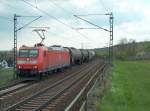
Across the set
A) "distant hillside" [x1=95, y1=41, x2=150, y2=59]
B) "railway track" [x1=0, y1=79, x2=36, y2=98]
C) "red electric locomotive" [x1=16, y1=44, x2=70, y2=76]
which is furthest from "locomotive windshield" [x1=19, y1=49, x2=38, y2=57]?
"distant hillside" [x1=95, y1=41, x2=150, y2=59]

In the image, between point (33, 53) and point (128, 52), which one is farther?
point (128, 52)

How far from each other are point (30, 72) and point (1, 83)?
4.30m

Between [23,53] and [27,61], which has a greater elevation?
[23,53]

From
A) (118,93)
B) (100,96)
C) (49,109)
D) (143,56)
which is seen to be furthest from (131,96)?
(143,56)

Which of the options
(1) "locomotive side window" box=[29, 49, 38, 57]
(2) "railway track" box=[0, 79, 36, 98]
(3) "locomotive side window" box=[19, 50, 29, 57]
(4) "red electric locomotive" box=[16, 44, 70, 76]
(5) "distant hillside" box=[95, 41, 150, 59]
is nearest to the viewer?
(2) "railway track" box=[0, 79, 36, 98]

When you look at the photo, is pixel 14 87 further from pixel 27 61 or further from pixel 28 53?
pixel 28 53

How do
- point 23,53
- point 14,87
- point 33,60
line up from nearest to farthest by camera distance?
point 14,87 → point 33,60 → point 23,53

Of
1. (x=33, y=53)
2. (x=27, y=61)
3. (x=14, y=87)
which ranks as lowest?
(x=14, y=87)

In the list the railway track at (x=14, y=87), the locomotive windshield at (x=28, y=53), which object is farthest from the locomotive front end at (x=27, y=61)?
the railway track at (x=14, y=87)

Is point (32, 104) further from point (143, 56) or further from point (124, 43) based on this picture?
point (124, 43)

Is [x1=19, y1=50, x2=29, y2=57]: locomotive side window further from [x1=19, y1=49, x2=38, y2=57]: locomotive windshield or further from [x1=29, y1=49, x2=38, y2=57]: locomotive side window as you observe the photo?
[x1=29, y1=49, x2=38, y2=57]: locomotive side window

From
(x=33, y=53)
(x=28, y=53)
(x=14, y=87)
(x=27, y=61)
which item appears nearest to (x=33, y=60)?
(x=27, y=61)

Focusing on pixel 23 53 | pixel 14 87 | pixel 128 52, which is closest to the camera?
pixel 14 87

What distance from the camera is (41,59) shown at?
37.0 metres
